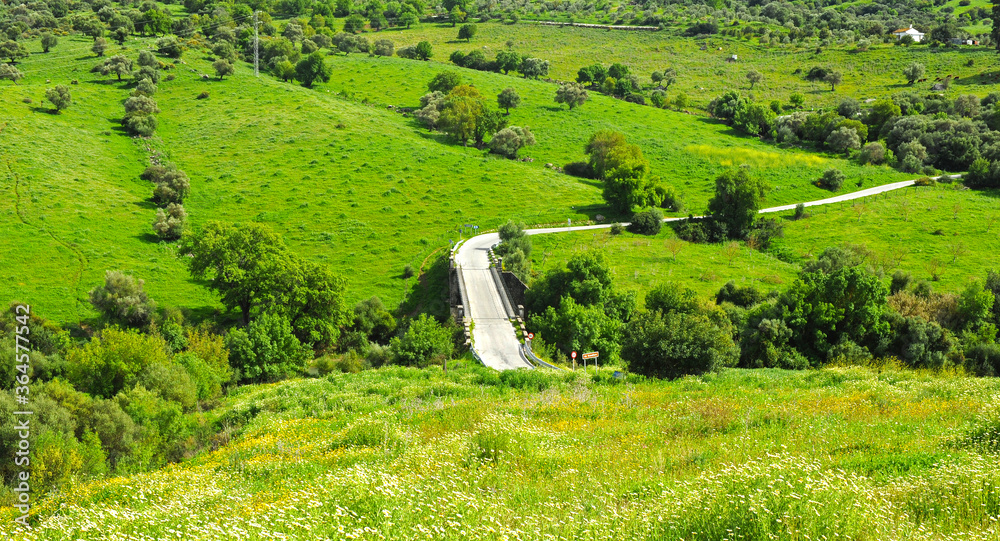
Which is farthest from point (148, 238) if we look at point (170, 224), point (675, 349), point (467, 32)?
point (467, 32)

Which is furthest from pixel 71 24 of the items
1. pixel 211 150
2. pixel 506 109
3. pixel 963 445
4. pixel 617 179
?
pixel 963 445

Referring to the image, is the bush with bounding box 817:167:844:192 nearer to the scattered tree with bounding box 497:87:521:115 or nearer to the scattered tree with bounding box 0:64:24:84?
the scattered tree with bounding box 497:87:521:115

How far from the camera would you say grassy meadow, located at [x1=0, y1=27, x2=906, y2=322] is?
5834cm

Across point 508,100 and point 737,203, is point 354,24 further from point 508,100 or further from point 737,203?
point 737,203

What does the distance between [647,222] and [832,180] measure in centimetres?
3235

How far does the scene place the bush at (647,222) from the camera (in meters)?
69.0

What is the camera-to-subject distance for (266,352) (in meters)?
38.9

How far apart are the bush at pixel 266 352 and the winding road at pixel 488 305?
11638 millimetres

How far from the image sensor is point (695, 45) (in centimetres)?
16338

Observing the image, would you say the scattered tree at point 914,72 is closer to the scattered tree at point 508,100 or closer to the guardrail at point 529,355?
the scattered tree at point 508,100

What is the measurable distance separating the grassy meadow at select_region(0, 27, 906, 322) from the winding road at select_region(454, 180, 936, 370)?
3.47 meters

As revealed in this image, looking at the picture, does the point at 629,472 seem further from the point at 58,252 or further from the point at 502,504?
the point at 58,252

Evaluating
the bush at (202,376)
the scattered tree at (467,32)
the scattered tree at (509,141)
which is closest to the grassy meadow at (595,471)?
the bush at (202,376)

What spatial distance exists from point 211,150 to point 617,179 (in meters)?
53.8
